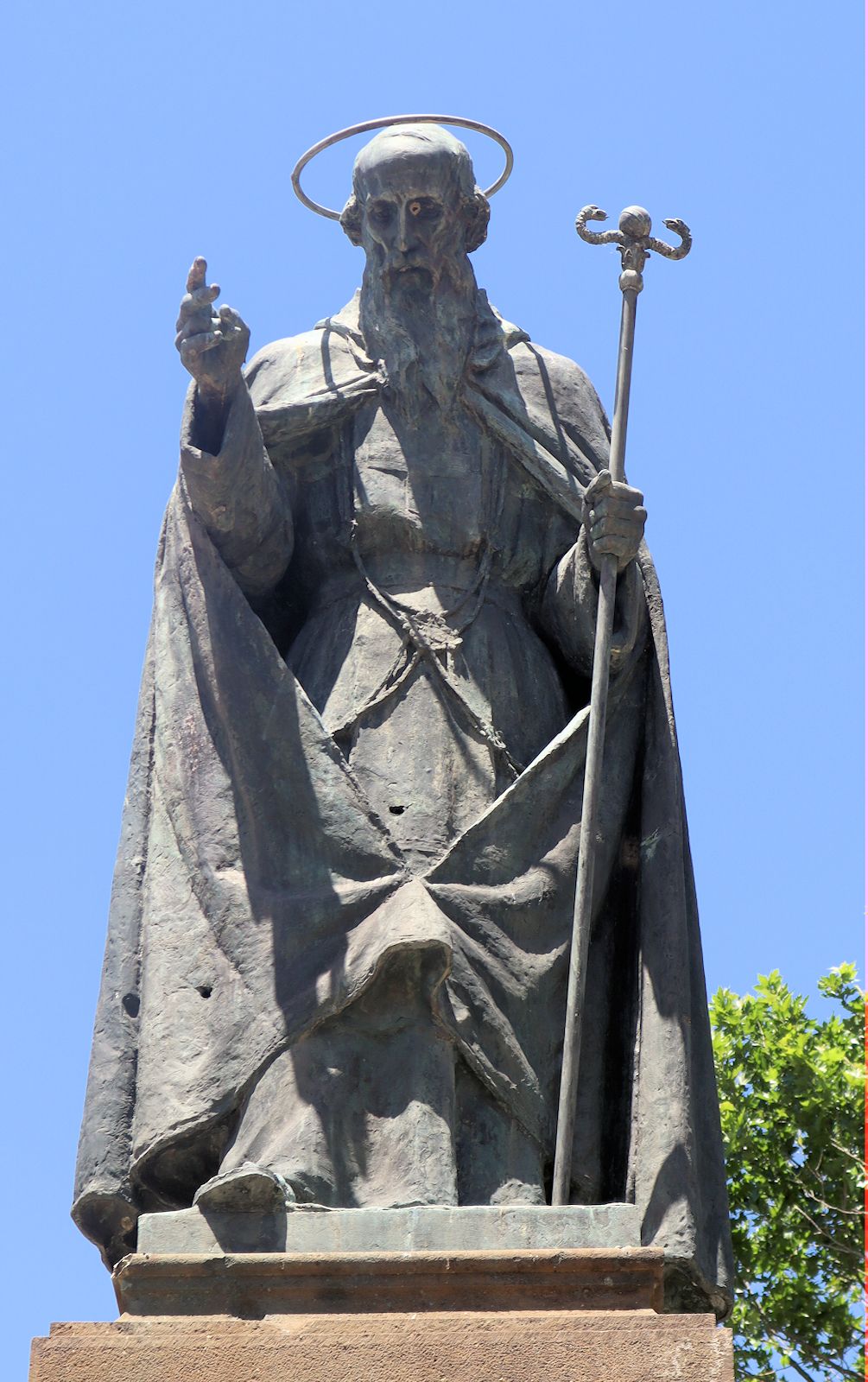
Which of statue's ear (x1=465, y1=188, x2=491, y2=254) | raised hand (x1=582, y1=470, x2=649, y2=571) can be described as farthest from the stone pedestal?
statue's ear (x1=465, y1=188, x2=491, y2=254)

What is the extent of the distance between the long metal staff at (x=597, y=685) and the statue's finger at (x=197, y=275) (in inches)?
53.5

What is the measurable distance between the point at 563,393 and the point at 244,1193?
11.0 feet

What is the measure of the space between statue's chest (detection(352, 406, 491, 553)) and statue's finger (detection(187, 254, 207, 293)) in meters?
1.04

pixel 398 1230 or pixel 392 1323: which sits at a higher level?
pixel 398 1230

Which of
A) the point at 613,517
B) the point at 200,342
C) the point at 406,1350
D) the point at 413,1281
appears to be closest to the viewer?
the point at 406,1350

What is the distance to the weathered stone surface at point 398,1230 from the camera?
8.20 m

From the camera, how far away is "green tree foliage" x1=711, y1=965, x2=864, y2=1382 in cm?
1766

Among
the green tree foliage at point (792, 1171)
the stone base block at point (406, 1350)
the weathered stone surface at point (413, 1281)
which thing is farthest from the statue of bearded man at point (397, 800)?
the green tree foliage at point (792, 1171)

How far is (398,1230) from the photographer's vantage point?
823cm

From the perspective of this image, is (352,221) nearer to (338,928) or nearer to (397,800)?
Answer: (397,800)

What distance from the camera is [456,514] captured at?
9883 millimetres

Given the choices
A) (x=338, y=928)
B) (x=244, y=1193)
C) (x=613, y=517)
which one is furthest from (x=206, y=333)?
(x=244, y=1193)

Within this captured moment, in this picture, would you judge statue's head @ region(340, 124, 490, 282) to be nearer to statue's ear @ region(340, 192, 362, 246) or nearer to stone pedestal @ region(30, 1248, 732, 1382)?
statue's ear @ region(340, 192, 362, 246)

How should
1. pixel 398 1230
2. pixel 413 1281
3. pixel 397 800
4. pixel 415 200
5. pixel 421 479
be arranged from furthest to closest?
pixel 415 200 < pixel 421 479 < pixel 397 800 < pixel 398 1230 < pixel 413 1281
